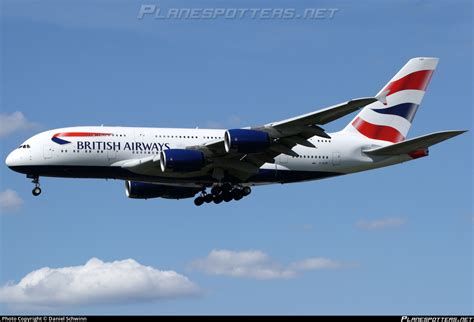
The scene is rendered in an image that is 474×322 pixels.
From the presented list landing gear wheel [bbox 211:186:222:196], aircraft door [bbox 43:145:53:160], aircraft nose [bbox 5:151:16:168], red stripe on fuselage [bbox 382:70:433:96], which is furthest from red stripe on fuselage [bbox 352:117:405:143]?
aircraft nose [bbox 5:151:16:168]

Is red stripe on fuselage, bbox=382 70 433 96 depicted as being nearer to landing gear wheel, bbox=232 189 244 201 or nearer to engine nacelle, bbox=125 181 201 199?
landing gear wheel, bbox=232 189 244 201

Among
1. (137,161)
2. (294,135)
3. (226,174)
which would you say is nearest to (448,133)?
(294,135)

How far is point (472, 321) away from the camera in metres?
33.9

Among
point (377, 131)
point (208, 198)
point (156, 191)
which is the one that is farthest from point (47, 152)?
point (377, 131)

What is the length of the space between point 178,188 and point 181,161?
715 cm

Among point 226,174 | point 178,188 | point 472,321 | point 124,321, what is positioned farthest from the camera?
point 178,188

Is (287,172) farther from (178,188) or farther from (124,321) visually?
(124,321)

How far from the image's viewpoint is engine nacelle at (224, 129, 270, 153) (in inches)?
1859

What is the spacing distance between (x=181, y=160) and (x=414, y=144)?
11904mm

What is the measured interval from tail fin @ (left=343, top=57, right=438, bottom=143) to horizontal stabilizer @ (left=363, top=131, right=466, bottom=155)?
229 cm

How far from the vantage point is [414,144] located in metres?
50.6

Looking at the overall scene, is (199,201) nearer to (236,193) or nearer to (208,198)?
(208,198)

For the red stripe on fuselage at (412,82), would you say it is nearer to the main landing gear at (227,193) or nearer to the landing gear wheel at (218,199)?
the main landing gear at (227,193)

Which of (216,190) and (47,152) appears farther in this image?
(216,190)
